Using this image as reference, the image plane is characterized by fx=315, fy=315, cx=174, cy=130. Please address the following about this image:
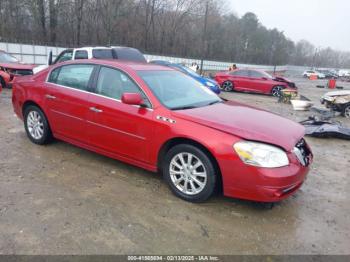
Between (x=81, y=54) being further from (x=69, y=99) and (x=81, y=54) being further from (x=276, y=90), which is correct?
(x=276, y=90)

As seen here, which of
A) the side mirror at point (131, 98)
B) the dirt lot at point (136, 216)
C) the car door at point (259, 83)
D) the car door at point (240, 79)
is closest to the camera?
the dirt lot at point (136, 216)

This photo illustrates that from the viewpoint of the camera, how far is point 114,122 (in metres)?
4.34

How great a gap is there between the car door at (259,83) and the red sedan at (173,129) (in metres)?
13.7

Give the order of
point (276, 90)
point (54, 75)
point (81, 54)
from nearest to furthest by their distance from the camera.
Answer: point (54, 75)
point (81, 54)
point (276, 90)

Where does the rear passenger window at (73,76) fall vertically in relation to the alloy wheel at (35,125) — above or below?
above

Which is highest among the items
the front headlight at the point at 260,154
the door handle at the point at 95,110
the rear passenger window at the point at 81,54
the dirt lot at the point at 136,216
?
the rear passenger window at the point at 81,54

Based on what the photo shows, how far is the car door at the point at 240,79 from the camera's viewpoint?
18.3 meters

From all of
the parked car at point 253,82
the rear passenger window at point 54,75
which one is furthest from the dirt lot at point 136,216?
the parked car at point 253,82

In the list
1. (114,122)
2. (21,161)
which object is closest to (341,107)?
(114,122)

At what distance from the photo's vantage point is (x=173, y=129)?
3.85m

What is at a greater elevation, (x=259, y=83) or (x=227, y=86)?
(x=259, y=83)

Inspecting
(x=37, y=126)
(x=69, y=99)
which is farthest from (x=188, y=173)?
(x=37, y=126)

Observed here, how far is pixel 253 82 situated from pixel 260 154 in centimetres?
1542

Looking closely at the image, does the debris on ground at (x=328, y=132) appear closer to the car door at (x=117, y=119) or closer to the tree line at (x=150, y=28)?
the car door at (x=117, y=119)
